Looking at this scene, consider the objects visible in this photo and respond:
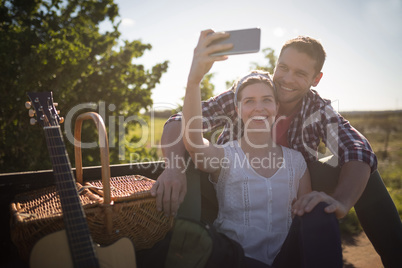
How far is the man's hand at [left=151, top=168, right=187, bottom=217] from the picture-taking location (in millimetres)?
1850

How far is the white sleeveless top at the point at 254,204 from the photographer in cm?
198

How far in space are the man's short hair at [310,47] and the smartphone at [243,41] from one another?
1554 millimetres

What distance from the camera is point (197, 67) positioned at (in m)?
1.55

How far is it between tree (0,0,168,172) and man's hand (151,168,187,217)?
94.8 inches

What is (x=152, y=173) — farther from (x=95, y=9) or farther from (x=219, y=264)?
(x=95, y=9)

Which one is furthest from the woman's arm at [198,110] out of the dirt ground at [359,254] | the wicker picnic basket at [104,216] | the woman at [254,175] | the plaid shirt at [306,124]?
the dirt ground at [359,254]

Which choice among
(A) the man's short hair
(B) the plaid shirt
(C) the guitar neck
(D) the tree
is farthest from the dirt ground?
(D) the tree

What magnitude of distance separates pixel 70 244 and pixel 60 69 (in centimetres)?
276

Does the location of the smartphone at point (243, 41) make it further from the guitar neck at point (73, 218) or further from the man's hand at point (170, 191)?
the guitar neck at point (73, 218)

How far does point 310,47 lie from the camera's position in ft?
9.18

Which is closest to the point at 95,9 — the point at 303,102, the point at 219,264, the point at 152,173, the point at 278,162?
the point at 152,173

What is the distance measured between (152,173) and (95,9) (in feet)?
10.8

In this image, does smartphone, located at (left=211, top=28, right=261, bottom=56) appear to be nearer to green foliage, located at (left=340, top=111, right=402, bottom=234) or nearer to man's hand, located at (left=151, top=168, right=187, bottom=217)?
man's hand, located at (left=151, top=168, right=187, bottom=217)

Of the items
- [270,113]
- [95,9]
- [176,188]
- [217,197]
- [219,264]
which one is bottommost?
[219,264]
